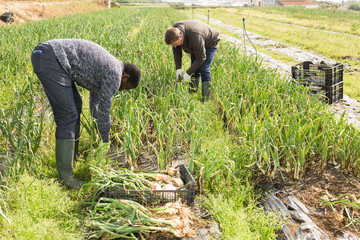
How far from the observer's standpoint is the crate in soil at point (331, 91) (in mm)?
3982

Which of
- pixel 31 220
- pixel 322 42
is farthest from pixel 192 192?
pixel 322 42

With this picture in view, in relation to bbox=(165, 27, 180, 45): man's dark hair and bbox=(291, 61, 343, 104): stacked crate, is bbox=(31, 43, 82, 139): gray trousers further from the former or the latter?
bbox=(291, 61, 343, 104): stacked crate

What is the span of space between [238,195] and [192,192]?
37 centimetres

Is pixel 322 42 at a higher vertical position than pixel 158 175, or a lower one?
higher

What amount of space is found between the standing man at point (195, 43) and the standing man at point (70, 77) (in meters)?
1.38

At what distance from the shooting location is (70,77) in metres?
2.09

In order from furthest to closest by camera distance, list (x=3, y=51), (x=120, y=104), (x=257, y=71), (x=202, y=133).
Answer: (x=3, y=51) → (x=257, y=71) → (x=120, y=104) → (x=202, y=133)

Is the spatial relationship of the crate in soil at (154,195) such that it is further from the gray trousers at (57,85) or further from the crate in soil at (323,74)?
the crate in soil at (323,74)

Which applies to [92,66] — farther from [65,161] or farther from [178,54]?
[178,54]

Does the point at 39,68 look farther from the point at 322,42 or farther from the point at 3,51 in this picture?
the point at 322,42

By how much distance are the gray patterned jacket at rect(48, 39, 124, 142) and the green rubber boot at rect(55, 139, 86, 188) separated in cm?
28

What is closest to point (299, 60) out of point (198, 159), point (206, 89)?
point (206, 89)

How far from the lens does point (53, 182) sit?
7.18 ft

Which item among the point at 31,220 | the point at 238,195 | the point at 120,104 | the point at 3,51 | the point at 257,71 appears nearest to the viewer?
the point at 31,220
